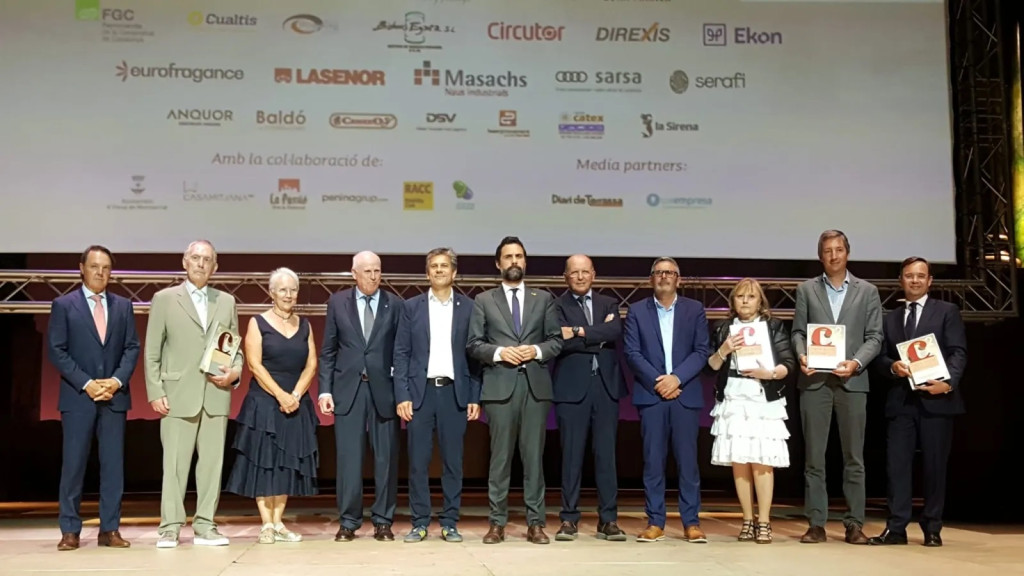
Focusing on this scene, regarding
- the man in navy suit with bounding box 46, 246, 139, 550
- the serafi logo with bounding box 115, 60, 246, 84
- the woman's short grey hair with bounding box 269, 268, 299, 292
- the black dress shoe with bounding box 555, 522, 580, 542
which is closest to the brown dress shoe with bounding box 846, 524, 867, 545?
the black dress shoe with bounding box 555, 522, 580, 542

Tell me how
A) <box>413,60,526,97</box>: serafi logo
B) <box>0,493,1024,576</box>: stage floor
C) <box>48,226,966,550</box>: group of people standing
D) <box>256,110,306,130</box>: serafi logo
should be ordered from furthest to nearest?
<box>413,60,526,97</box>: serafi logo → <box>256,110,306,130</box>: serafi logo → <box>48,226,966,550</box>: group of people standing → <box>0,493,1024,576</box>: stage floor

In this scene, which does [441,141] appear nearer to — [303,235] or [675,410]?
[303,235]

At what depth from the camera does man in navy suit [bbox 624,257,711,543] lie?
5.42 meters

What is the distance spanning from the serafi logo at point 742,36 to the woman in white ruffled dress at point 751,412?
7.13ft

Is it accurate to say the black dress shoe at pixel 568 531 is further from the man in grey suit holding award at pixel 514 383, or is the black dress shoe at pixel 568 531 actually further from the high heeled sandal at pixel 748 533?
the high heeled sandal at pixel 748 533

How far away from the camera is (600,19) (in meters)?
6.77

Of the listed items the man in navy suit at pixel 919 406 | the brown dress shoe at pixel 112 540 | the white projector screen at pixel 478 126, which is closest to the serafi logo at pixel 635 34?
the white projector screen at pixel 478 126

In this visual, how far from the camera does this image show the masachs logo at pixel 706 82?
6754 mm

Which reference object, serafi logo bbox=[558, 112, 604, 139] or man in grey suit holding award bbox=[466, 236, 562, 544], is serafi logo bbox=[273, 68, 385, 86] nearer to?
serafi logo bbox=[558, 112, 604, 139]

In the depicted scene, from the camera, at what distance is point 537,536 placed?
5215mm

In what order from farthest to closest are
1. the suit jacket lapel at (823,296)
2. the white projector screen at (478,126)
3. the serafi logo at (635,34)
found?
the serafi logo at (635,34), the white projector screen at (478,126), the suit jacket lapel at (823,296)

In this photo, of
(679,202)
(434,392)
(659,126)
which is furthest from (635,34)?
(434,392)

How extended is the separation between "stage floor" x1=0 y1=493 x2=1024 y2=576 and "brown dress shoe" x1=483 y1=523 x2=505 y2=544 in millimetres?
66

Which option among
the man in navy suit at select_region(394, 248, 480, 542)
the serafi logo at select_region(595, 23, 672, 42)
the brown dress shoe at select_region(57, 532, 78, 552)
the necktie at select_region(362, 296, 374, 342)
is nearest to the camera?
the brown dress shoe at select_region(57, 532, 78, 552)
